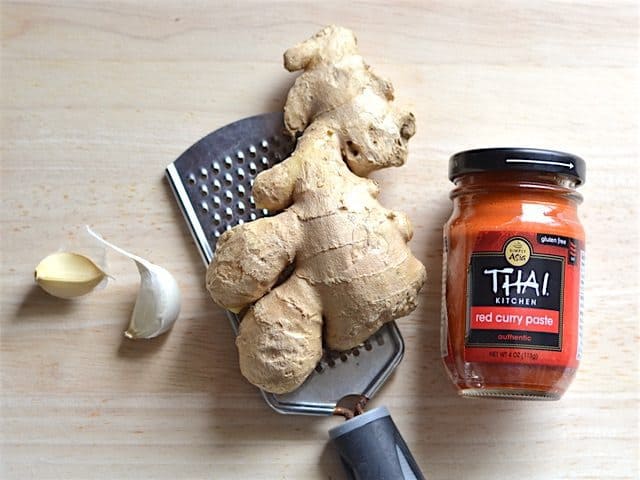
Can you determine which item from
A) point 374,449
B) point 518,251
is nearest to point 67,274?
point 374,449

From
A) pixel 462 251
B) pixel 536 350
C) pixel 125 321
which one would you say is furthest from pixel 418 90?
pixel 125 321

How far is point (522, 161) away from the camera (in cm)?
82

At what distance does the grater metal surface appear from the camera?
0.95 meters

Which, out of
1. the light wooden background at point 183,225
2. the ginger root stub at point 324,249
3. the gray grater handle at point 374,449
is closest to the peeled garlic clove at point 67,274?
the light wooden background at point 183,225

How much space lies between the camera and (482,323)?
2.75 ft

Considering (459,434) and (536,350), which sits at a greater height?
→ (536,350)

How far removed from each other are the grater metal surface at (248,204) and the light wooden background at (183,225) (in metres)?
0.03

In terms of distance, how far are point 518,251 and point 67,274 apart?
0.53 metres

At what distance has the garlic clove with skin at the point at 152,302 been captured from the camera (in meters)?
0.92

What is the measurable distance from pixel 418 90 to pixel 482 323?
1.06ft

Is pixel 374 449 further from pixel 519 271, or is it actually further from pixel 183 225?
pixel 183 225

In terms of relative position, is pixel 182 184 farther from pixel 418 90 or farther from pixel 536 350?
pixel 536 350

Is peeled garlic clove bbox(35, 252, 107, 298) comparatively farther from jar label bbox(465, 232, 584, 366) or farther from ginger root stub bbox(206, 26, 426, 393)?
jar label bbox(465, 232, 584, 366)

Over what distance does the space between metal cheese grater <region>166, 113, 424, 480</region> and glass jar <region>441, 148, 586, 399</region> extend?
12cm
